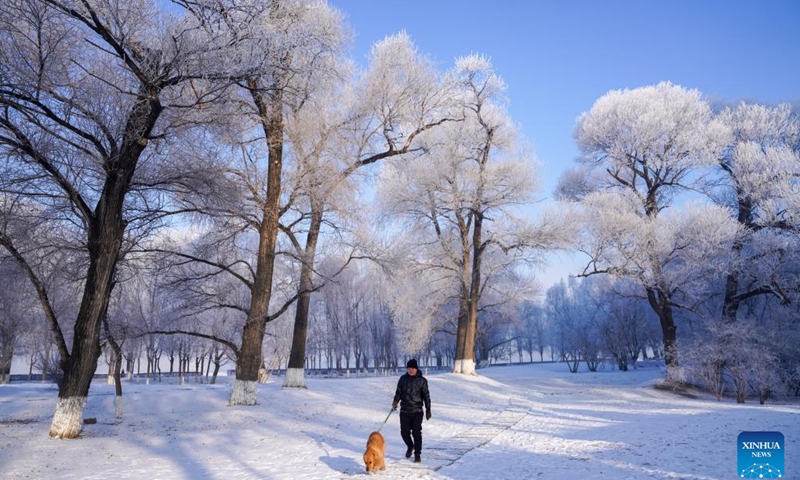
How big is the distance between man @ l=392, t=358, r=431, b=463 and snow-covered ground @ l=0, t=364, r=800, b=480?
1.23 ft

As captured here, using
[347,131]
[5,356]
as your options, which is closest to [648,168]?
[347,131]

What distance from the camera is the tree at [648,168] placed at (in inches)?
995

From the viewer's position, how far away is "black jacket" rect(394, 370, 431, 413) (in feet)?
29.1

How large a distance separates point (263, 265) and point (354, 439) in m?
6.32

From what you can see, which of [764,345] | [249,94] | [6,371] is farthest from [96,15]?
[6,371]

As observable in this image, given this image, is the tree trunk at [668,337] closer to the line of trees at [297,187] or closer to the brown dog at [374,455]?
the line of trees at [297,187]

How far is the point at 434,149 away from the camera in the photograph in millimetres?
25922

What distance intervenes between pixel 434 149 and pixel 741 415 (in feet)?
54.5

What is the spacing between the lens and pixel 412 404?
886 cm

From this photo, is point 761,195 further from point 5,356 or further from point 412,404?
point 5,356

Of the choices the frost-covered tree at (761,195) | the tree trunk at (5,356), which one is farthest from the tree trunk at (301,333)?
the tree trunk at (5,356)

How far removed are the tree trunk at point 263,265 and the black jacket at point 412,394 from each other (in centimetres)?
711

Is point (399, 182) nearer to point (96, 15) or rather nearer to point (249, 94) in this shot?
point (249, 94)

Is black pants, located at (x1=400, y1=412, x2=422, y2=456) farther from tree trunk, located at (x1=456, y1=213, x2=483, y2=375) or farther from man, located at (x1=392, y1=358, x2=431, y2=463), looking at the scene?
tree trunk, located at (x1=456, y1=213, x2=483, y2=375)
